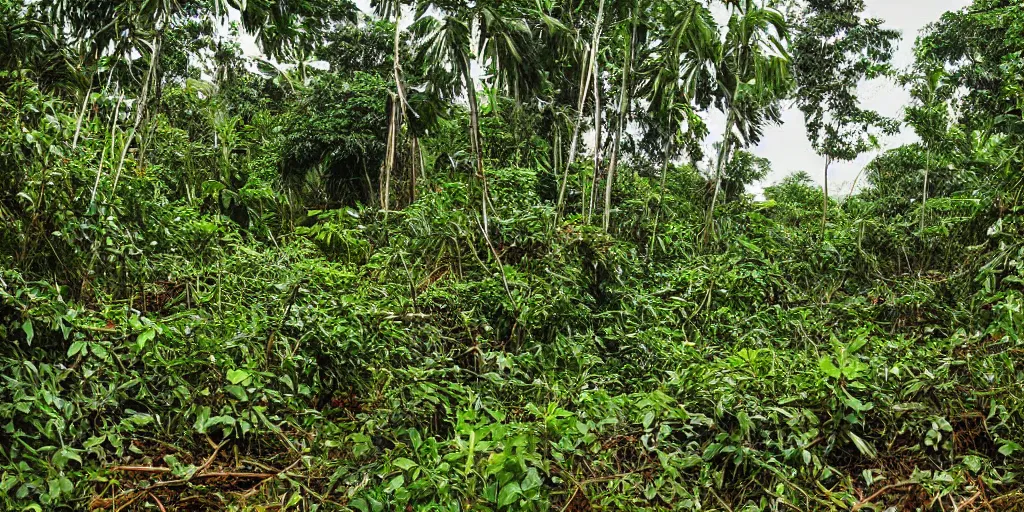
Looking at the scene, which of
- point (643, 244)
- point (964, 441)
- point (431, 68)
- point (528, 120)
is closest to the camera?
point (964, 441)

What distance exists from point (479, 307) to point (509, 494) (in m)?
1.89

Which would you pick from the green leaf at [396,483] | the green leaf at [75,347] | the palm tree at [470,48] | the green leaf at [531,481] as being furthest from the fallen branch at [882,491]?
the green leaf at [75,347]

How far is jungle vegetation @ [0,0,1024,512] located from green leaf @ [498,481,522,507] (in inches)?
1.3

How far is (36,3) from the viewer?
4293mm

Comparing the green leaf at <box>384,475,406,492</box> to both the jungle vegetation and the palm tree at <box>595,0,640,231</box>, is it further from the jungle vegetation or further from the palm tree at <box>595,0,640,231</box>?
the palm tree at <box>595,0,640,231</box>

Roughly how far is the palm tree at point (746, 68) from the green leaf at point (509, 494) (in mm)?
4516

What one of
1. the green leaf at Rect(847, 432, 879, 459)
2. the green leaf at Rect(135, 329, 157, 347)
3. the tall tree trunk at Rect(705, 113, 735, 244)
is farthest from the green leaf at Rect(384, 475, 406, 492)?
the tall tree trunk at Rect(705, 113, 735, 244)

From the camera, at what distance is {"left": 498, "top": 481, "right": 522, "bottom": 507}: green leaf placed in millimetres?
2930

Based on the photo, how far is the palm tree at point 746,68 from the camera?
20.0 feet

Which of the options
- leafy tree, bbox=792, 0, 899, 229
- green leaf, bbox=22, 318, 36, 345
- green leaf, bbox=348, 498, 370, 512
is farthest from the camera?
leafy tree, bbox=792, 0, 899, 229

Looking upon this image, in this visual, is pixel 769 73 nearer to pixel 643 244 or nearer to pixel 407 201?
pixel 643 244

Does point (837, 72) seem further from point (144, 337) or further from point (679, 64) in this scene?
point (144, 337)

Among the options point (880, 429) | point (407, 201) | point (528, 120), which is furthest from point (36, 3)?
point (880, 429)

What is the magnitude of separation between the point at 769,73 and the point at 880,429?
12.1ft
